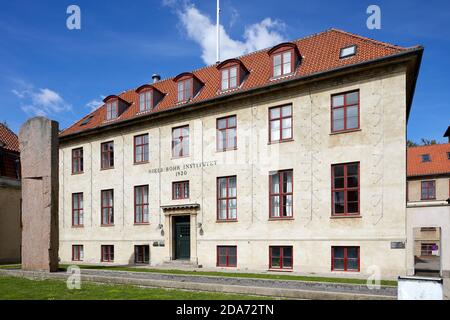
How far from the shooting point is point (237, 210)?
70.6ft

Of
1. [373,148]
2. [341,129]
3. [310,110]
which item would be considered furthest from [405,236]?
[310,110]

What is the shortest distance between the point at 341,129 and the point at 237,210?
6635 mm

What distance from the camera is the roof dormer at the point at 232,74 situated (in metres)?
22.9

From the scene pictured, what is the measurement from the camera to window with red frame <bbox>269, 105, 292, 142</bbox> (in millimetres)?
20531

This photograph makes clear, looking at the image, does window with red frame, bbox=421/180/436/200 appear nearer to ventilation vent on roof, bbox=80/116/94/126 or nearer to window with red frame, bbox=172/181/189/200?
window with red frame, bbox=172/181/189/200

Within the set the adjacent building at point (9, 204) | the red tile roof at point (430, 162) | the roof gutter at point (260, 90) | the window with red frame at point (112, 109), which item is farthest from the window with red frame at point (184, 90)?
the red tile roof at point (430, 162)

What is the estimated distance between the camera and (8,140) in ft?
104

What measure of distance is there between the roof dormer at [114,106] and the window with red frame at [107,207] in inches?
201

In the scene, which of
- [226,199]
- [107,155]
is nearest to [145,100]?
[107,155]

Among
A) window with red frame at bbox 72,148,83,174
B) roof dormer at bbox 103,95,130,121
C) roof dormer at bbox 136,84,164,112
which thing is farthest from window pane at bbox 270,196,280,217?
window with red frame at bbox 72,148,83,174

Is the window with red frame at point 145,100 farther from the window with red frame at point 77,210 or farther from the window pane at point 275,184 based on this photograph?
the window pane at point 275,184

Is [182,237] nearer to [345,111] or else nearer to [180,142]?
[180,142]

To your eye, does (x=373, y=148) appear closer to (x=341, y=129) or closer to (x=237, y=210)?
(x=341, y=129)

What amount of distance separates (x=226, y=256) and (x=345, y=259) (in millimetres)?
6316
